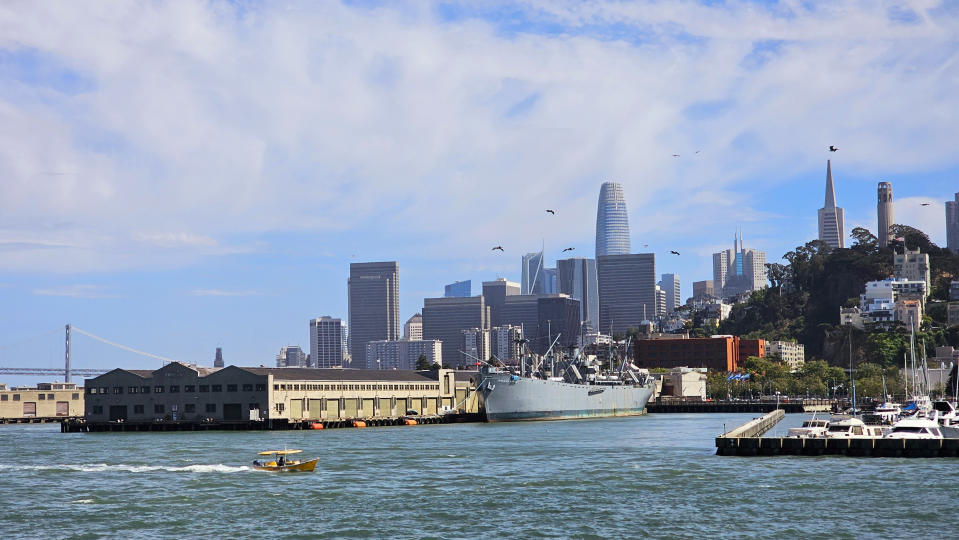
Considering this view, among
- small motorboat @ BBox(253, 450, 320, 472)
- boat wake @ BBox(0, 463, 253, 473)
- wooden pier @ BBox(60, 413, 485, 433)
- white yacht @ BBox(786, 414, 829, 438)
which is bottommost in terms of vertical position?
wooden pier @ BBox(60, 413, 485, 433)

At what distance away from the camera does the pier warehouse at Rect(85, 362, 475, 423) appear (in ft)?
427

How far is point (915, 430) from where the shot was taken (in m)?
70.1

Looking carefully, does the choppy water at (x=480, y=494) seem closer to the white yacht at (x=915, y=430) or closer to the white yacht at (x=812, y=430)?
the white yacht at (x=915, y=430)

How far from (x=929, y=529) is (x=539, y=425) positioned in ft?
284

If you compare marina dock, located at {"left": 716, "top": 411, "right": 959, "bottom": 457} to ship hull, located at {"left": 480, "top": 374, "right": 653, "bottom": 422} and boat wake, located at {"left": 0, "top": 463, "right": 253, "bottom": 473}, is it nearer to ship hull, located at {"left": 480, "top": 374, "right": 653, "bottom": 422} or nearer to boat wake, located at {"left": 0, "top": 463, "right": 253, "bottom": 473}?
boat wake, located at {"left": 0, "top": 463, "right": 253, "bottom": 473}

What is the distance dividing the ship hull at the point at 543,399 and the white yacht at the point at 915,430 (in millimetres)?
69283

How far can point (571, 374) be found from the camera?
168000 mm

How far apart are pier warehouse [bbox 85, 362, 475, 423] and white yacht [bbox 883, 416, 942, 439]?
76.3 metres

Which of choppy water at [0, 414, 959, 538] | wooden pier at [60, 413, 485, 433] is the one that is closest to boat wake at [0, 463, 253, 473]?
choppy water at [0, 414, 959, 538]

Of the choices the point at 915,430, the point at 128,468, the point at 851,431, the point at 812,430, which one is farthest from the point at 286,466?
the point at 915,430

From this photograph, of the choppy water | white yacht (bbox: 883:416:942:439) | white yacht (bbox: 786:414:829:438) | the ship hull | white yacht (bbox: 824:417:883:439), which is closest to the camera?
the choppy water

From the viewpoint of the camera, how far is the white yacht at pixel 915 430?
227ft

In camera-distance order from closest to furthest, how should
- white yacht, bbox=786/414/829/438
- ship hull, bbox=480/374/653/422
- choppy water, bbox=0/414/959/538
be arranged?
choppy water, bbox=0/414/959/538
white yacht, bbox=786/414/829/438
ship hull, bbox=480/374/653/422

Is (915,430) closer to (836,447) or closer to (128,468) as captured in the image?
(836,447)
